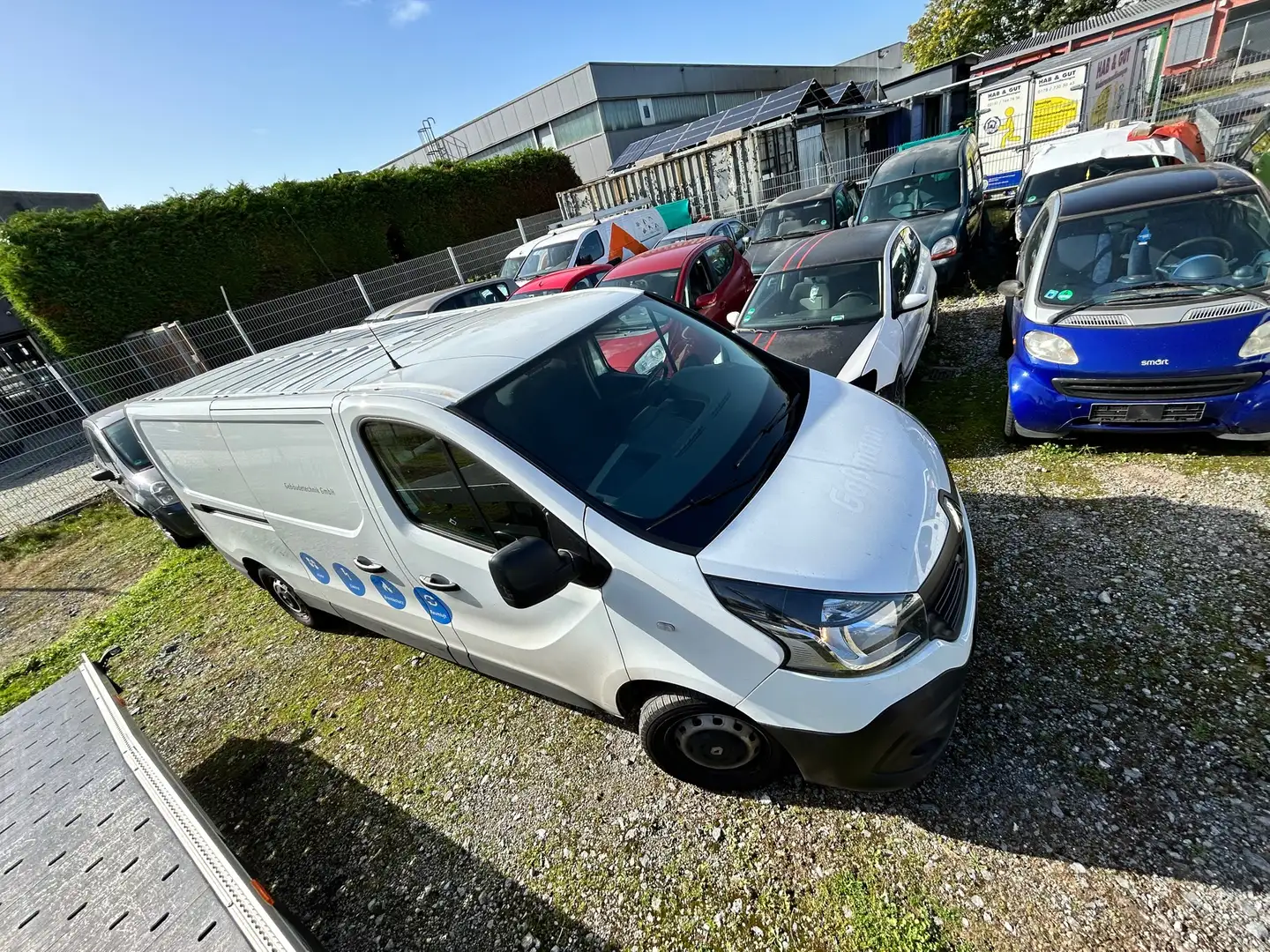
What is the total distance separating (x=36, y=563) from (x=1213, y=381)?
1296cm

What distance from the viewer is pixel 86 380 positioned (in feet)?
29.1

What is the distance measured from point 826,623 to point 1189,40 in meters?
43.1

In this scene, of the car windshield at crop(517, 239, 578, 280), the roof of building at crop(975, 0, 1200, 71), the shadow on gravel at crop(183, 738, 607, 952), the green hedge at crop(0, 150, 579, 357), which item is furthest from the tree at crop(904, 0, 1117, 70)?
the shadow on gravel at crop(183, 738, 607, 952)

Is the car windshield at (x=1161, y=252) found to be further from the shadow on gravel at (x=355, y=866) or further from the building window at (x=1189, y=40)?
the building window at (x=1189, y=40)

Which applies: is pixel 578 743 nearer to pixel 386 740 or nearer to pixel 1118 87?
pixel 386 740

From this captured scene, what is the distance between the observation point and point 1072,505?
3453 mm

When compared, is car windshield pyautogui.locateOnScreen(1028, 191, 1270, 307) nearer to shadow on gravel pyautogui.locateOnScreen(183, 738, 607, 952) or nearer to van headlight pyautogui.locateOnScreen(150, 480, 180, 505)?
shadow on gravel pyautogui.locateOnScreen(183, 738, 607, 952)

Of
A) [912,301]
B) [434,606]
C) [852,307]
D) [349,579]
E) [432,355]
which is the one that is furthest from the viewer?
[852,307]

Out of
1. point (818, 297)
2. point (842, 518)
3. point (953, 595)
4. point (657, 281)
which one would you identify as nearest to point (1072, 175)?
point (818, 297)

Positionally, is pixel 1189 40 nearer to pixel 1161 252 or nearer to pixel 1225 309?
pixel 1161 252

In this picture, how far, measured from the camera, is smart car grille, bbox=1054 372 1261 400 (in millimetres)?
3205

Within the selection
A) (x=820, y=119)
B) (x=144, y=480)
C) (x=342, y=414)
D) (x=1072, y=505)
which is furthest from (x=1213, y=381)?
(x=820, y=119)

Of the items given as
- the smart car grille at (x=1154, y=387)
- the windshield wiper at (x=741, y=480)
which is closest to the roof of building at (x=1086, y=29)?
the smart car grille at (x=1154, y=387)

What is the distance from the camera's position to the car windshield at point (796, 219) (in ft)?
31.1
